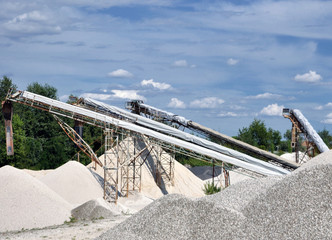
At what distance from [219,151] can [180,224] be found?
49.7ft

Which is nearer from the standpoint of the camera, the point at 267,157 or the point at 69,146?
the point at 267,157

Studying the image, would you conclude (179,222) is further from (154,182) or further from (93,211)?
(154,182)

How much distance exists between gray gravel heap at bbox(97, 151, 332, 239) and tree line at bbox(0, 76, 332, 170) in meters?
24.0

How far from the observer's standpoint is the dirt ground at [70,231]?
49.2ft

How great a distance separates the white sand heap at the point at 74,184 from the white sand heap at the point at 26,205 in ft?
11.6

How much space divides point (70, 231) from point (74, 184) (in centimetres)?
917

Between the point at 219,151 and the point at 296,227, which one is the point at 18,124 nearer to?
the point at 219,151

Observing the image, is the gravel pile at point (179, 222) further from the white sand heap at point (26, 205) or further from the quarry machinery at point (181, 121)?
the quarry machinery at point (181, 121)

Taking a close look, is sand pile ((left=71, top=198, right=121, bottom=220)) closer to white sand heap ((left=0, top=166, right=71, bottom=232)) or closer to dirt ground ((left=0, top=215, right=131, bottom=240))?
white sand heap ((left=0, top=166, right=71, bottom=232))

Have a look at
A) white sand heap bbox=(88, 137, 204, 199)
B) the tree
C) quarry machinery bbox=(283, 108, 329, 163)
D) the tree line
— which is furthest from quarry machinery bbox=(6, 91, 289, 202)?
the tree

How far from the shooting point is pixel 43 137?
2056 inches

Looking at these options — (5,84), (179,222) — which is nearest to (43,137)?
(5,84)

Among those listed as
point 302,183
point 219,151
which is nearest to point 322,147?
point 219,151

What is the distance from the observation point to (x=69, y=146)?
47406 mm
